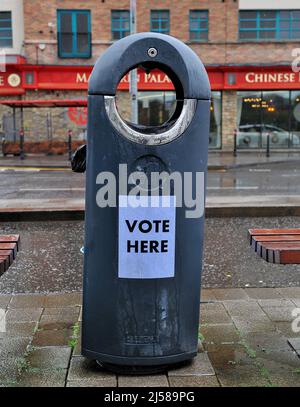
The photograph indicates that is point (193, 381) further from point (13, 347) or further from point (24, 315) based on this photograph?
point (24, 315)

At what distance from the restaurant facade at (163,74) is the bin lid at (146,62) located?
22893 mm

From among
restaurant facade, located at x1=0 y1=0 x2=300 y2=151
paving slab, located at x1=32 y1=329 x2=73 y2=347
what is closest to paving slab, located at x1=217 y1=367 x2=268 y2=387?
paving slab, located at x1=32 y1=329 x2=73 y2=347

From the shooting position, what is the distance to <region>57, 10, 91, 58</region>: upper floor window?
1021 inches

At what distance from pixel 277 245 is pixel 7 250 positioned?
5.80 feet

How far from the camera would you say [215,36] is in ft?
85.2

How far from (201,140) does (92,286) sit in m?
1.06

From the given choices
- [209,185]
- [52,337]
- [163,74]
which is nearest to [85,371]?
[52,337]

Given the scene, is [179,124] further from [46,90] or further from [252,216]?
[46,90]

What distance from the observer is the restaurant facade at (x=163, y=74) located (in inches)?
1016

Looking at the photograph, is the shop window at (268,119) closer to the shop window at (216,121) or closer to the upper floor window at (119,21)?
the shop window at (216,121)

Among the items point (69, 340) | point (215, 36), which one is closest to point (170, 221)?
point (69, 340)

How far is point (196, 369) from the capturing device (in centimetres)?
329
